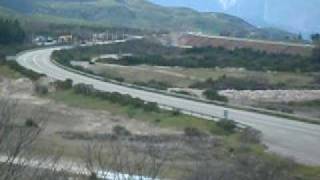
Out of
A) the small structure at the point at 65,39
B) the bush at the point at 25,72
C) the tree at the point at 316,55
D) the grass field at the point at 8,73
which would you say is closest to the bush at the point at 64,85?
the bush at the point at 25,72

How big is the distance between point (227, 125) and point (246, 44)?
72087 mm

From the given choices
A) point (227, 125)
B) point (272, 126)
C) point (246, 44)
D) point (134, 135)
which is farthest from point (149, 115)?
point (246, 44)

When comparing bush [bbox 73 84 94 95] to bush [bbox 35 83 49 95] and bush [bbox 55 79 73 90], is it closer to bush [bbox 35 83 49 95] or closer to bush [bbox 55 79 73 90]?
bush [bbox 55 79 73 90]

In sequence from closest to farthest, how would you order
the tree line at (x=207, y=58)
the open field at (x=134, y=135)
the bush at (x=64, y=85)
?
1. the open field at (x=134, y=135)
2. the bush at (x=64, y=85)
3. the tree line at (x=207, y=58)

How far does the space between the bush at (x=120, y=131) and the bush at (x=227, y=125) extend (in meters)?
4.60

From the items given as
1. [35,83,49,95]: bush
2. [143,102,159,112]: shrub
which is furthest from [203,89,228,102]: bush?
[35,83,49,95]: bush

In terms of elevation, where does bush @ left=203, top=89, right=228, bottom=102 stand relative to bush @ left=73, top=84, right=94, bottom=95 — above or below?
below

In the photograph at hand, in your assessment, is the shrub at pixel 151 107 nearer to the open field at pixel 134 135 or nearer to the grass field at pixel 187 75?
the open field at pixel 134 135

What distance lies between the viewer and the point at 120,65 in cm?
7850

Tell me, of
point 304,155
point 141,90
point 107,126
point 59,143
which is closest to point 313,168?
point 304,155

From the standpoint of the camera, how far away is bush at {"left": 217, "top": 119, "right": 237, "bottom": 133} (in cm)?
3506

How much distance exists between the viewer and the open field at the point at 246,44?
3878 inches

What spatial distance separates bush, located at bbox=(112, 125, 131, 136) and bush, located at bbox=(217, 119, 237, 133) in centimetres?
460

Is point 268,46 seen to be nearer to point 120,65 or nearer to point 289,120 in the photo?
point 120,65
